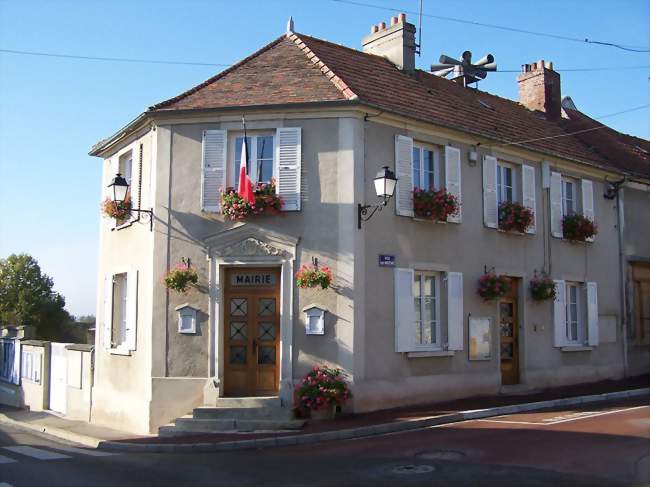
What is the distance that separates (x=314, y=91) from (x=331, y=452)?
22.9 feet

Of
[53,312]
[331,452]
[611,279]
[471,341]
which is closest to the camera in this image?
[331,452]

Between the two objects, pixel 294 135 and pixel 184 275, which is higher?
pixel 294 135

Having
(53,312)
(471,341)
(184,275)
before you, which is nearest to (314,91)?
(184,275)

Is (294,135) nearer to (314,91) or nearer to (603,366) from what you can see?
(314,91)

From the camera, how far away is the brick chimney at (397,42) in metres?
17.7

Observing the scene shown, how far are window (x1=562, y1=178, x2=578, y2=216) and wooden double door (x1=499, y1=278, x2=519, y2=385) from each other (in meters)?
2.80

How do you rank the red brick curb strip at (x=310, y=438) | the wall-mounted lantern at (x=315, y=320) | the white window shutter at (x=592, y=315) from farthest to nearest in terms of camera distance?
the white window shutter at (x=592, y=315) → the wall-mounted lantern at (x=315, y=320) → the red brick curb strip at (x=310, y=438)

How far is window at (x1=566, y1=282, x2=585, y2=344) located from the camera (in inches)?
705

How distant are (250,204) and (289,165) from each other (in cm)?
108

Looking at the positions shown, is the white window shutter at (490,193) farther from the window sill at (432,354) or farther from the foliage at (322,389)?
the foliage at (322,389)

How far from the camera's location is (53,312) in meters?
45.1

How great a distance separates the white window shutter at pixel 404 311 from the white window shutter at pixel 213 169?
3.76m

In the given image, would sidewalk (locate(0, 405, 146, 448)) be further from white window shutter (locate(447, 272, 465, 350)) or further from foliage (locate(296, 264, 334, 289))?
white window shutter (locate(447, 272, 465, 350))

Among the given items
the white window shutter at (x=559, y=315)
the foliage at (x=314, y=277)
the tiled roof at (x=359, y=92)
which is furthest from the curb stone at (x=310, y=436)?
the tiled roof at (x=359, y=92)
